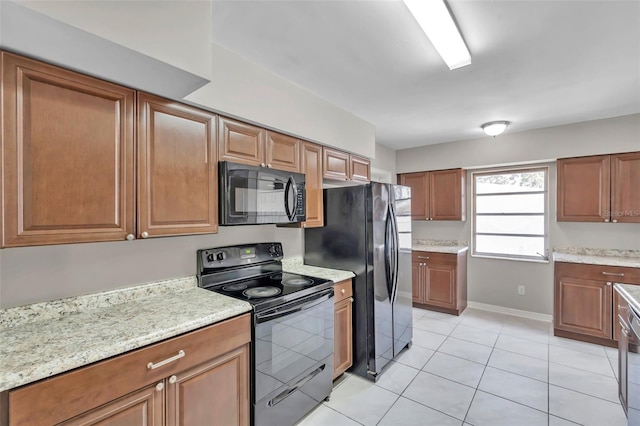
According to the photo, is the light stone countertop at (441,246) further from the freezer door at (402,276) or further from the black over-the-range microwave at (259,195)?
the black over-the-range microwave at (259,195)

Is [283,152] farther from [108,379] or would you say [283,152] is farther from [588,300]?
[588,300]

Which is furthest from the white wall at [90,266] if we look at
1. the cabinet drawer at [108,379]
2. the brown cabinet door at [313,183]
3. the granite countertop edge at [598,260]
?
the granite countertop edge at [598,260]

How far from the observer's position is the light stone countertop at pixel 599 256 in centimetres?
305

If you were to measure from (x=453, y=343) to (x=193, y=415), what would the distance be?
2777 mm

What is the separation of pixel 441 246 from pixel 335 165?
2.58 metres

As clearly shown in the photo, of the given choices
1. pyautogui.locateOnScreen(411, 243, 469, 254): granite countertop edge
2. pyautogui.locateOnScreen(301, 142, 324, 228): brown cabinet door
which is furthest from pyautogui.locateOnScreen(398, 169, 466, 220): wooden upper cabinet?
pyautogui.locateOnScreen(301, 142, 324, 228): brown cabinet door

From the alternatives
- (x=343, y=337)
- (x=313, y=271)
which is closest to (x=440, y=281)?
(x=343, y=337)

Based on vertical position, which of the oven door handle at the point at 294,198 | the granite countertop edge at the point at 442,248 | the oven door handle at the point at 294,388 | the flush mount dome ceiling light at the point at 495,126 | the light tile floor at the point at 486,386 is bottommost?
the light tile floor at the point at 486,386

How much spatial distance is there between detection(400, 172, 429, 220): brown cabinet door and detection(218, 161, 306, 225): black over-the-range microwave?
2789 millimetres

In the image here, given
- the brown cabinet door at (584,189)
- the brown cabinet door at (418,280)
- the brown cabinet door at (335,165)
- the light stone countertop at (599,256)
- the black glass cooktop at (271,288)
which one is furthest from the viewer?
the brown cabinet door at (418,280)

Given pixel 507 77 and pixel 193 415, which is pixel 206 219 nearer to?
pixel 193 415

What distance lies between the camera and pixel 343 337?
250cm

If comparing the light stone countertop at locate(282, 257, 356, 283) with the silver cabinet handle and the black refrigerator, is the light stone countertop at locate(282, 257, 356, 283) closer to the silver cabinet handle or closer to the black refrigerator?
the black refrigerator

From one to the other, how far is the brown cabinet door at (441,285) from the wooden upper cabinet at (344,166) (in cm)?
176
